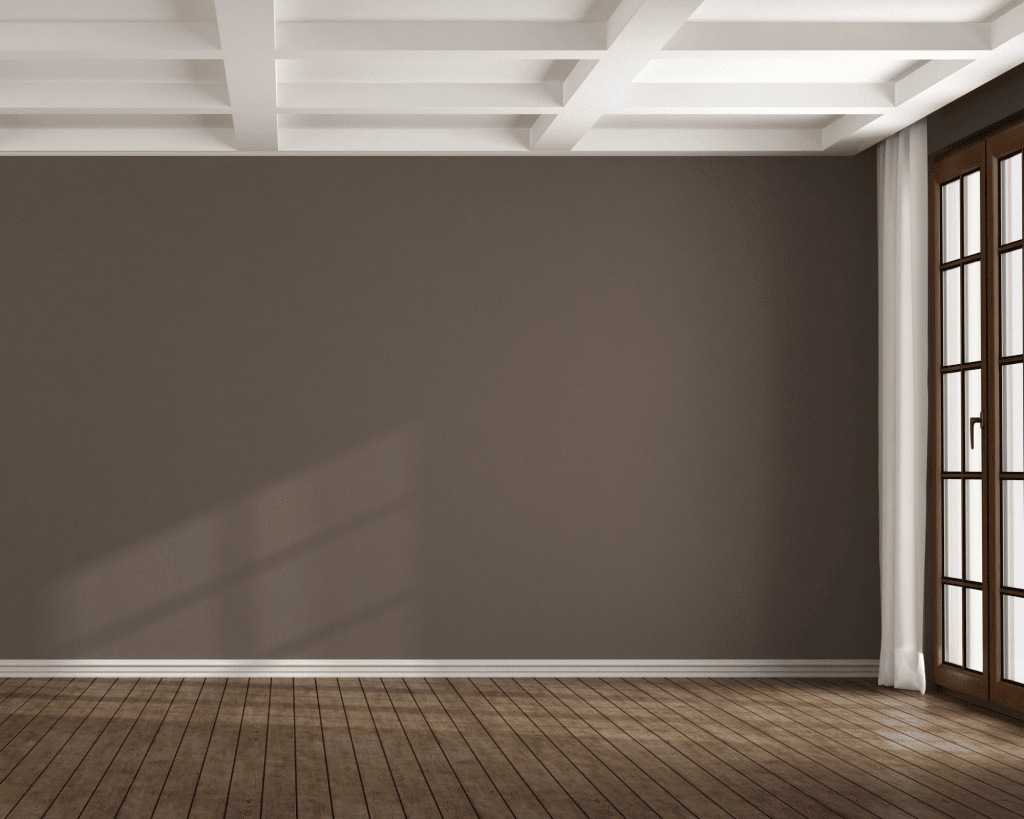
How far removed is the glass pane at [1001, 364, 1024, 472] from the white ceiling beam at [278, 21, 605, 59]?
8.53ft

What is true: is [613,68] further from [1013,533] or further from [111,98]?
[1013,533]

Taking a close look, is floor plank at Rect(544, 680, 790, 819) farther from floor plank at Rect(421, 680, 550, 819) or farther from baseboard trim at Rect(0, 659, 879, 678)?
floor plank at Rect(421, 680, 550, 819)

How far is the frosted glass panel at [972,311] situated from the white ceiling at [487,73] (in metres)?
0.92

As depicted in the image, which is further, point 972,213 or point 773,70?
point 972,213

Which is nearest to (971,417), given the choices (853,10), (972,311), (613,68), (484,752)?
(972,311)

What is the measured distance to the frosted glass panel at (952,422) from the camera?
5.75 m

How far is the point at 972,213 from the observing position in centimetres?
561

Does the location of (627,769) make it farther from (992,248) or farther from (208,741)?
(992,248)

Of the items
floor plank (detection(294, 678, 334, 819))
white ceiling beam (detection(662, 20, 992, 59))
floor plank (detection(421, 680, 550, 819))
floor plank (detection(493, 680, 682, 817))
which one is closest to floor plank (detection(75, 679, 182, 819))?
floor plank (detection(294, 678, 334, 819))

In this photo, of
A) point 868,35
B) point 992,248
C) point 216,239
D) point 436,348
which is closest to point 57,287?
point 216,239

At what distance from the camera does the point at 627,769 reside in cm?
434

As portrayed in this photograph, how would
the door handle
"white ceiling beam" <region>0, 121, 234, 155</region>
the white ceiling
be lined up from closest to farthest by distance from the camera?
the white ceiling → the door handle → "white ceiling beam" <region>0, 121, 234, 155</region>

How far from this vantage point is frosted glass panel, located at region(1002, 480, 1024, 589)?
202 inches

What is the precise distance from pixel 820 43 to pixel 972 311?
1.77m
